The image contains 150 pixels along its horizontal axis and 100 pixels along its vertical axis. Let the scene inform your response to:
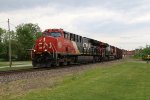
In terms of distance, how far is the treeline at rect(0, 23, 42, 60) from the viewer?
382ft

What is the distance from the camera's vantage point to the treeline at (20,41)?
11638 cm

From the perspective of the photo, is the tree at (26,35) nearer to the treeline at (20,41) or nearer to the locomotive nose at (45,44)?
the treeline at (20,41)

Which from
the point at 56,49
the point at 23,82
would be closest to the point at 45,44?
the point at 56,49

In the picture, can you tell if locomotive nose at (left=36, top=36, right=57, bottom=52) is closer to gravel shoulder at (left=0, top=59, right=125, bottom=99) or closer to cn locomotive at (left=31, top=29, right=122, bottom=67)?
cn locomotive at (left=31, top=29, right=122, bottom=67)

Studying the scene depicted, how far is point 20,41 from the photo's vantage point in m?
136

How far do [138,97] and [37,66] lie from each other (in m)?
23.1

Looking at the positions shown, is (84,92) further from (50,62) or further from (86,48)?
(86,48)

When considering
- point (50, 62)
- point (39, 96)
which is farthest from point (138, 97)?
point (50, 62)

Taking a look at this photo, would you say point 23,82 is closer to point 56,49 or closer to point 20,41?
point 56,49

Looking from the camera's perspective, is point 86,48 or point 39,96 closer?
point 39,96

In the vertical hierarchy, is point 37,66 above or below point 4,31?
below

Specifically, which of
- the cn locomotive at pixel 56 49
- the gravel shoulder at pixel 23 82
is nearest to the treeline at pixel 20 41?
the cn locomotive at pixel 56 49

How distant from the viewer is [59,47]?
34562 millimetres

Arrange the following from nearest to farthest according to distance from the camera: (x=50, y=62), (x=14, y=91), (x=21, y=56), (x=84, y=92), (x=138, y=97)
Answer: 1. (x=138, y=97)
2. (x=84, y=92)
3. (x=14, y=91)
4. (x=50, y=62)
5. (x=21, y=56)
